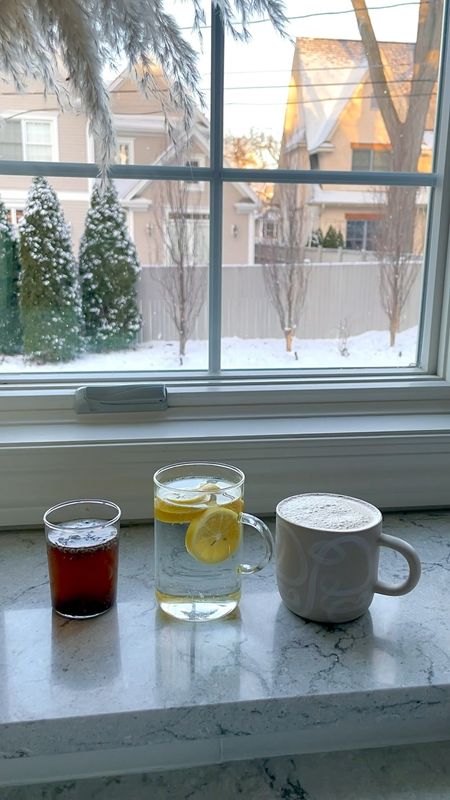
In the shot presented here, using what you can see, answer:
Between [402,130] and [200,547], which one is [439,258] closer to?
[402,130]

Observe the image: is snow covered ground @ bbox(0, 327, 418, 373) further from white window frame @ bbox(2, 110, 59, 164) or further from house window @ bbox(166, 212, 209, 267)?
white window frame @ bbox(2, 110, 59, 164)

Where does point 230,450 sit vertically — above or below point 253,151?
below

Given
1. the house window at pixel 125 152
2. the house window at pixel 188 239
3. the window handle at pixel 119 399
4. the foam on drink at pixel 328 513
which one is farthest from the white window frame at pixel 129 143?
the foam on drink at pixel 328 513

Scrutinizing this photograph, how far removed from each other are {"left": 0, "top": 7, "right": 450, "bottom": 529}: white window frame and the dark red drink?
185 millimetres

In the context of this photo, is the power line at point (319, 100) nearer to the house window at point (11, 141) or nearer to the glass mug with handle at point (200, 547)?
the house window at point (11, 141)

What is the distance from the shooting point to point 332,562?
68cm

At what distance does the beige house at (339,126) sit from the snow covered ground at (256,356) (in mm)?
187

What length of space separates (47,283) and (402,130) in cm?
64

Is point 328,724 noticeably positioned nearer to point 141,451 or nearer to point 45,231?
Result: point 141,451

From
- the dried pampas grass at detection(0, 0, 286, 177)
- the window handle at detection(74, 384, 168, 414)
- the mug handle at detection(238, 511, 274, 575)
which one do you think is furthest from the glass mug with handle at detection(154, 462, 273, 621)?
the dried pampas grass at detection(0, 0, 286, 177)

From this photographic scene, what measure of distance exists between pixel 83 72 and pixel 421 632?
78 cm

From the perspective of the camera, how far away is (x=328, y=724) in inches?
24.6

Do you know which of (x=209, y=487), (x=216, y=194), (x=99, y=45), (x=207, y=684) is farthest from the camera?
→ (x=216, y=194)

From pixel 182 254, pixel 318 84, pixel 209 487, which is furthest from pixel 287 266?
pixel 209 487
